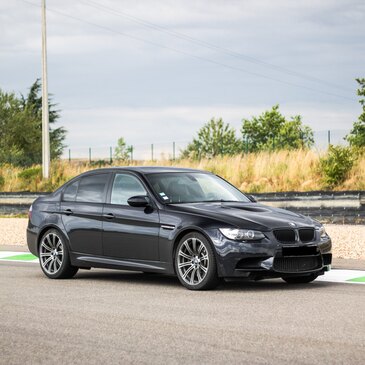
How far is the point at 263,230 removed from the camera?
10.9 meters

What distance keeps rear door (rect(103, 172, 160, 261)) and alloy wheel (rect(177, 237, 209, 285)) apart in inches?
18.8

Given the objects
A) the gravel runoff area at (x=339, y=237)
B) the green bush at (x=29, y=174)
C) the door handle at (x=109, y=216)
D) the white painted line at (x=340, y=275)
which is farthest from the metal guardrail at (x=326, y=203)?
the green bush at (x=29, y=174)

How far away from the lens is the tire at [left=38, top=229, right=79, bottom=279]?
12.8 meters

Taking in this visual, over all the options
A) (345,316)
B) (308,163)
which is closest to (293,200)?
(308,163)

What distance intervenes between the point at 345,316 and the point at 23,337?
10.1 ft

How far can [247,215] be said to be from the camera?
11227 millimetres

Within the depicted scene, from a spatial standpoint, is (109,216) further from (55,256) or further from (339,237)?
(339,237)

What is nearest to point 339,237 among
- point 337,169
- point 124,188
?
point 124,188

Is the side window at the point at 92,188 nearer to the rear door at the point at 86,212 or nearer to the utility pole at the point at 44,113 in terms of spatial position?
the rear door at the point at 86,212

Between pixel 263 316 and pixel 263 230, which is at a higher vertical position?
pixel 263 230

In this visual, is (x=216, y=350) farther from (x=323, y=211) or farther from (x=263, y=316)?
(x=323, y=211)

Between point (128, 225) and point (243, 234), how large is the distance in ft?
5.80

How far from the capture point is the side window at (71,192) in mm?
13125

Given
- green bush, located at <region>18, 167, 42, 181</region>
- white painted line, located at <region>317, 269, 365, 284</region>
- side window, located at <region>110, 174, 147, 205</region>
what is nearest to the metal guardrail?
white painted line, located at <region>317, 269, 365, 284</region>
